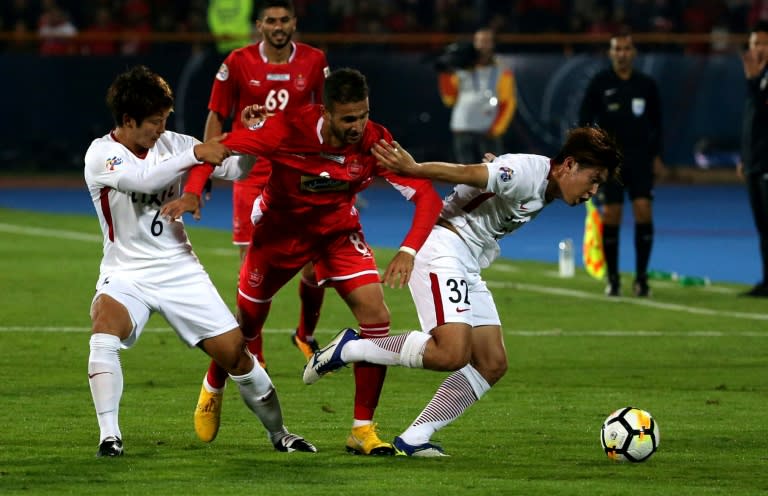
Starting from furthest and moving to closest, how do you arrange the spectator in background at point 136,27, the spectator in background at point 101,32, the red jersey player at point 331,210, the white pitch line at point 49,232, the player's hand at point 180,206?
the spectator in background at point 136,27 < the spectator in background at point 101,32 < the white pitch line at point 49,232 < the red jersey player at point 331,210 < the player's hand at point 180,206

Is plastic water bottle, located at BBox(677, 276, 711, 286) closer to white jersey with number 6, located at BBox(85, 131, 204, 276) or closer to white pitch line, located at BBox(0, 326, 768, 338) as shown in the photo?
white pitch line, located at BBox(0, 326, 768, 338)

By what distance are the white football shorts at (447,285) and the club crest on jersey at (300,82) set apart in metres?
2.97

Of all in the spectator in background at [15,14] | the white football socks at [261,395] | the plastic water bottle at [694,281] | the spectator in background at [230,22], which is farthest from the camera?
the spectator in background at [15,14]

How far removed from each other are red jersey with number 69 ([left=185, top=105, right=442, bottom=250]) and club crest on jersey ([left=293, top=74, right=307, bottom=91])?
2.62m

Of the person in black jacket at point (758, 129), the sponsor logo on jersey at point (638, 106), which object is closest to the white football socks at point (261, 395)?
the sponsor logo on jersey at point (638, 106)

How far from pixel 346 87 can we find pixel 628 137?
23.9 feet

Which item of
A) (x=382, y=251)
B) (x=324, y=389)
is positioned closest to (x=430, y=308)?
(x=324, y=389)

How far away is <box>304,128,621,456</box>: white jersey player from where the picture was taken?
22.8ft

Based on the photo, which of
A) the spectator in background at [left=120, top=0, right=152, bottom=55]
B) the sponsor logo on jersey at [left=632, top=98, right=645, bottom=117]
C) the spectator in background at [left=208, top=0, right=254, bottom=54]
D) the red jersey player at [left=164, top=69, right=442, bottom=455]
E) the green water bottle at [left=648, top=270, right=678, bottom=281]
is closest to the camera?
the red jersey player at [left=164, top=69, right=442, bottom=455]

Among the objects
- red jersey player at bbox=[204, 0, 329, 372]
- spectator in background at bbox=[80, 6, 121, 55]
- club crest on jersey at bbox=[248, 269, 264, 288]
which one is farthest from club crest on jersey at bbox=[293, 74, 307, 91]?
spectator in background at bbox=[80, 6, 121, 55]

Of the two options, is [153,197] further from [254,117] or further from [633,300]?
[633,300]

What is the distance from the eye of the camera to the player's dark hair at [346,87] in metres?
6.77

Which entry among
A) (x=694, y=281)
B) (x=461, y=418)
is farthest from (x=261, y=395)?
(x=694, y=281)

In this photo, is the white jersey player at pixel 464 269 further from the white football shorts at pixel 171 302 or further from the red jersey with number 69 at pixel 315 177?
the white football shorts at pixel 171 302
